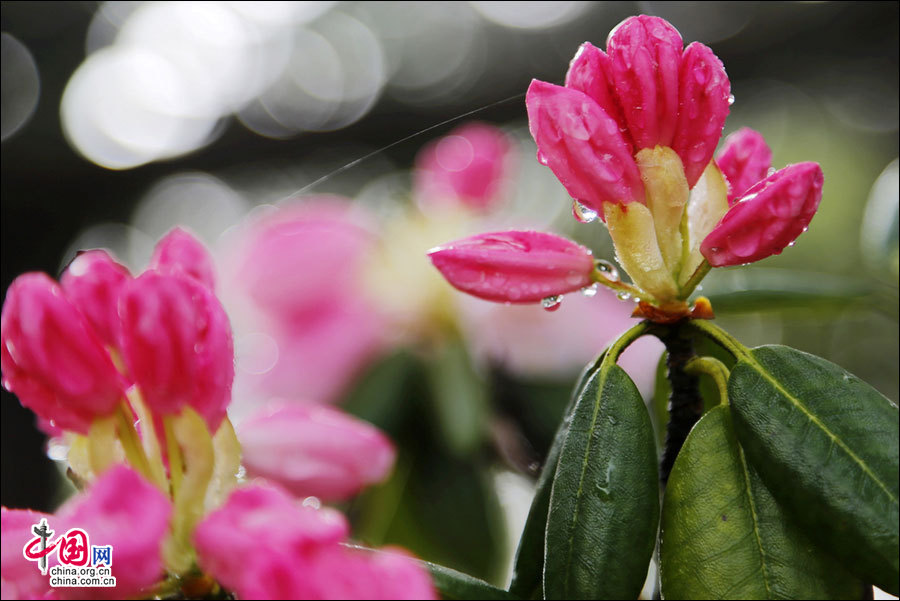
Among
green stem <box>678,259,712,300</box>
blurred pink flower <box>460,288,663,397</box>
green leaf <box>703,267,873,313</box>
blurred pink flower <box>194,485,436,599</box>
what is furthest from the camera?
blurred pink flower <box>460,288,663,397</box>

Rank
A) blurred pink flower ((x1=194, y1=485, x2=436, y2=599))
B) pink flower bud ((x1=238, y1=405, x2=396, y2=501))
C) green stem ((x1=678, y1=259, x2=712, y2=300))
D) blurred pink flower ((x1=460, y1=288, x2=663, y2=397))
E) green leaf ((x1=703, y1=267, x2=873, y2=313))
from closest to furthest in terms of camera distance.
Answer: blurred pink flower ((x1=194, y1=485, x2=436, y2=599))
green stem ((x1=678, y1=259, x2=712, y2=300))
pink flower bud ((x1=238, y1=405, x2=396, y2=501))
green leaf ((x1=703, y1=267, x2=873, y2=313))
blurred pink flower ((x1=460, y1=288, x2=663, y2=397))

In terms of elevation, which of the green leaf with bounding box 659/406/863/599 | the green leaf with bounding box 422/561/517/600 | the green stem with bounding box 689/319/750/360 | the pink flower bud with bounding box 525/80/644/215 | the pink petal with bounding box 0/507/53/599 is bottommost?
the pink petal with bounding box 0/507/53/599

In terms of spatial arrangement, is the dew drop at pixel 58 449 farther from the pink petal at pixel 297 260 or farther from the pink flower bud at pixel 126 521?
the pink petal at pixel 297 260

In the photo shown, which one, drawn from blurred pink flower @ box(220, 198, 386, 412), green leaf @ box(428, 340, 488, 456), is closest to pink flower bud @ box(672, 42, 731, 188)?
green leaf @ box(428, 340, 488, 456)

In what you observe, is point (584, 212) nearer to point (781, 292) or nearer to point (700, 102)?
point (700, 102)

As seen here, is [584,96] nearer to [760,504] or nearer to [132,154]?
[760,504]

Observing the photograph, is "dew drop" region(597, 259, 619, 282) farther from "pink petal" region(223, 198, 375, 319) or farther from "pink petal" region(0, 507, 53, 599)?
"pink petal" region(223, 198, 375, 319)

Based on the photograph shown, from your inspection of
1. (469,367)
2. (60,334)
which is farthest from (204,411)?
(469,367)
